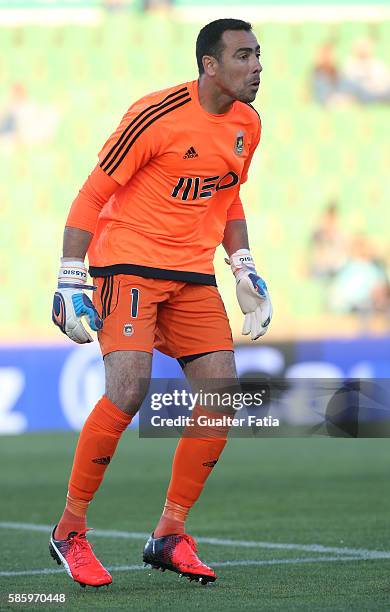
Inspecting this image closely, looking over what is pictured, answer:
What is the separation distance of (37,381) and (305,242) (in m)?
4.77

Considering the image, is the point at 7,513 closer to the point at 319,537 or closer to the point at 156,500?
the point at 156,500

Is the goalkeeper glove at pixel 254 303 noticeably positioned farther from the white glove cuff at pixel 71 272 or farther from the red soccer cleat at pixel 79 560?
the red soccer cleat at pixel 79 560

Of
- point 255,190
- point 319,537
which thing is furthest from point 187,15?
point 319,537

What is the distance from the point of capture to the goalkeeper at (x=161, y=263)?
174 inches

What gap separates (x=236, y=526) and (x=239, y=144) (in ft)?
7.63

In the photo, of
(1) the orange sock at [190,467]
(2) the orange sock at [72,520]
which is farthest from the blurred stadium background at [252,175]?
(2) the orange sock at [72,520]

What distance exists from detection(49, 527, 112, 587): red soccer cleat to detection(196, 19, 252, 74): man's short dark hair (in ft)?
A: 5.60

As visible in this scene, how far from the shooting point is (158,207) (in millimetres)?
4582

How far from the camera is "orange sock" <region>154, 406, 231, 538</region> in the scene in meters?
4.57

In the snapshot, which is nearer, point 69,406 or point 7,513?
point 7,513

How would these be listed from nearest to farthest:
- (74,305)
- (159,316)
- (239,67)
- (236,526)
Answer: (74,305) → (239,67) → (159,316) → (236,526)

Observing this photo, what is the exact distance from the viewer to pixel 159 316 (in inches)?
183

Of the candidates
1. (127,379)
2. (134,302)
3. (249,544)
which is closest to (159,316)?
(134,302)

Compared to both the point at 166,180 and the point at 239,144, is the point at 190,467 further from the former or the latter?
the point at 239,144
